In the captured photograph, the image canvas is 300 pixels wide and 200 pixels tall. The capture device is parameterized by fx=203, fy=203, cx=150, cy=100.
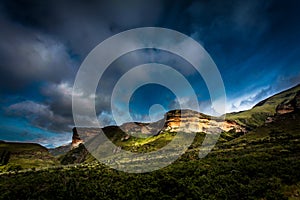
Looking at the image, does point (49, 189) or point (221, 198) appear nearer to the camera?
point (221, 198)

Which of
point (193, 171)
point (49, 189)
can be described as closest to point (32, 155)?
point (49, 189)

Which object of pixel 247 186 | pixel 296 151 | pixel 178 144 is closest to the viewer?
pixel 247 186

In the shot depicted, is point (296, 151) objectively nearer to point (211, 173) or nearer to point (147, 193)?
point (211, 173)

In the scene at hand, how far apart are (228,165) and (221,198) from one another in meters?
19.8

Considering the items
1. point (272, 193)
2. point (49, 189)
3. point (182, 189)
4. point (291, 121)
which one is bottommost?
point (272, 193)

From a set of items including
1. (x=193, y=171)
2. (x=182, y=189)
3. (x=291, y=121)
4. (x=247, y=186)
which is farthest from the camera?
(x=291, y=121)

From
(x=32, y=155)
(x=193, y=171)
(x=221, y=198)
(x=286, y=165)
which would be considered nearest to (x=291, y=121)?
(x=286, y=165)

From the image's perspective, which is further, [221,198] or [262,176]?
[262,176]

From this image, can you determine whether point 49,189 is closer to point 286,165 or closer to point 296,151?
point 286,165

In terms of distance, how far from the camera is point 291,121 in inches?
5039

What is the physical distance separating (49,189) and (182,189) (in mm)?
34916

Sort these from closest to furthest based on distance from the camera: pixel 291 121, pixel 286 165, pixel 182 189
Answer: pixel 182 189
pixel 286 165
pixel 291 121

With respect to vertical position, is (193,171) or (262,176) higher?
(193,171)

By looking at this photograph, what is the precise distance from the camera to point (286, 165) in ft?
174
